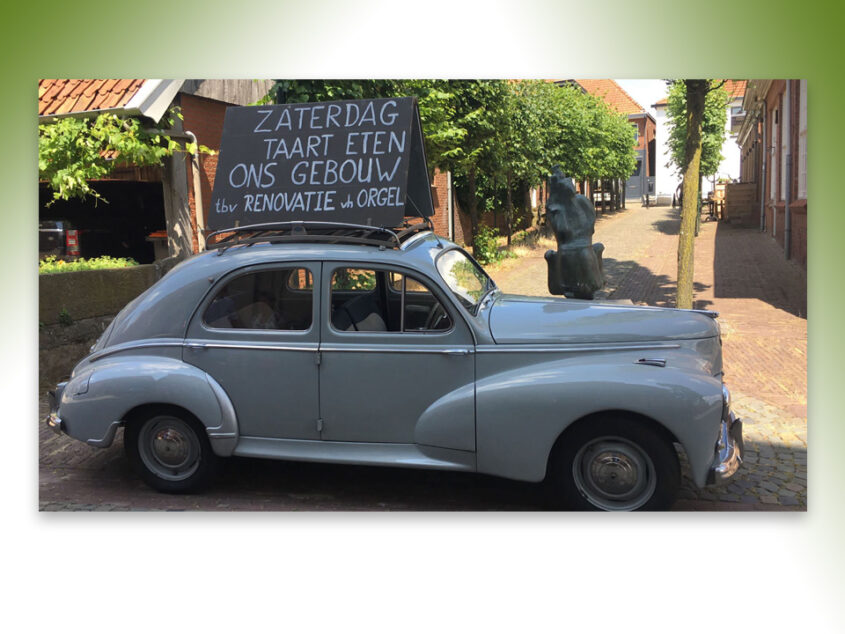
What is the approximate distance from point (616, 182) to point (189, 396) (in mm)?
19903

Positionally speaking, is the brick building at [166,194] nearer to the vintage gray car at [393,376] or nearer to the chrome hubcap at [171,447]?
the vintage gray car at [393,376]

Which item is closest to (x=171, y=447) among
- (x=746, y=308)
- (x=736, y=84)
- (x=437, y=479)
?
(x=437, y=479)

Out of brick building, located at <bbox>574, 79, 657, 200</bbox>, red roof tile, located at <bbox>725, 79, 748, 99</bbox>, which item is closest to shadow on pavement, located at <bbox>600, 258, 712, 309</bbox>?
red roof tile, located at <bbox>725, 79, 748, 99</bbox>

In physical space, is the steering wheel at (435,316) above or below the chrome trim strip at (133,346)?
above

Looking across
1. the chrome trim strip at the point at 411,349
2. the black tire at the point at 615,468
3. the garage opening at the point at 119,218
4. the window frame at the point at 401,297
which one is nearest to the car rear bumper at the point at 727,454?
the black tire at the point at 615,468

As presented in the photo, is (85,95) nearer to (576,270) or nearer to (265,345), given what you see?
(265,345)

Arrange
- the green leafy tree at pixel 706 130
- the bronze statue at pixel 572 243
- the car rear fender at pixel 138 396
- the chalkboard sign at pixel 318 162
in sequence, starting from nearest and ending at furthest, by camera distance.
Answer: the car rear fender at pixel 138 396 → the chalkboard sign at pixel 318 162 → the bronze statue at pixel 572 243 → the green leafy tree at pixel 706 130

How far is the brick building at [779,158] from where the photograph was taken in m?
9.60

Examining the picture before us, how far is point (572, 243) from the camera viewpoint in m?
6.32

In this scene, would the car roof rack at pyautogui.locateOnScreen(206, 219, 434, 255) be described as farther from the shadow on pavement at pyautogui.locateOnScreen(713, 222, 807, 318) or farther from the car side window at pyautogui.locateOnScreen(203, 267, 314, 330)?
the shadow on pavement at pyautogui.locateOnScreen(713, 222, 807, 318)

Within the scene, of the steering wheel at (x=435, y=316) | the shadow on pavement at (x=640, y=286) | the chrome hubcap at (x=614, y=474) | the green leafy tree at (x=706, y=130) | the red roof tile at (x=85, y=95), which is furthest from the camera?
the green leafy tree at (x=706, y=130)

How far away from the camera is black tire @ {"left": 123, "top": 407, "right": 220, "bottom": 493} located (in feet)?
13.8

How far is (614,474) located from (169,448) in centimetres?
238

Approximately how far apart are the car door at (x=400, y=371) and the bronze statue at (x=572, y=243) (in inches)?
99.2
